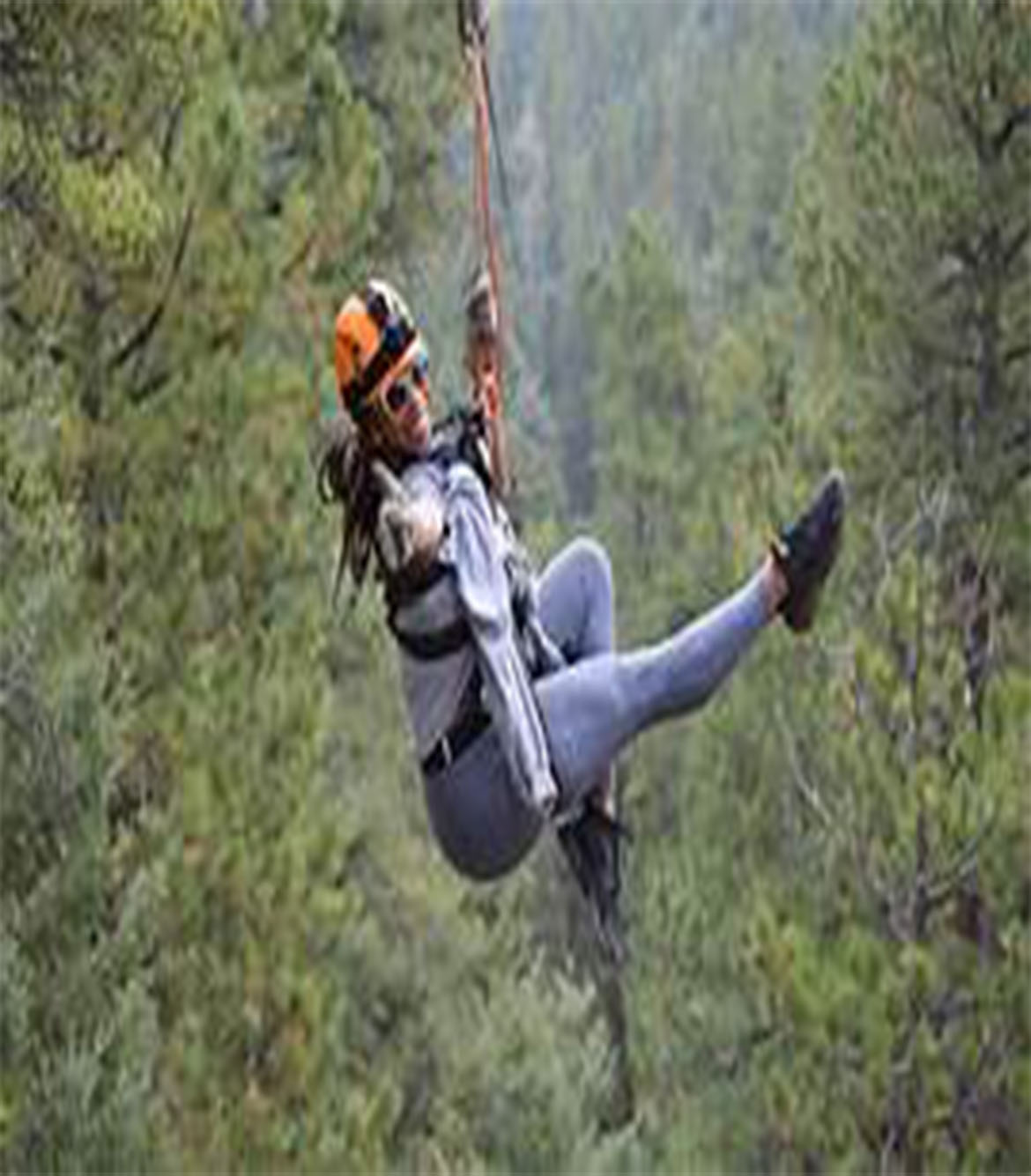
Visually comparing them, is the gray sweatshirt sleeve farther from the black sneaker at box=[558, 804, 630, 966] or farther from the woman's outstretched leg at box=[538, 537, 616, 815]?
the black sneaker at box=[558, 804, 630, 966]

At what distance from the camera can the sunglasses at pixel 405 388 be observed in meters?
4.92

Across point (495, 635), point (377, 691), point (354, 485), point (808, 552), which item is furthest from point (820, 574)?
point (377, 691)

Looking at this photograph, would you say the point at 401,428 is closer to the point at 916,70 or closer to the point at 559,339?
the point at 916,70

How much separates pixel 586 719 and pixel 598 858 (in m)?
0.45

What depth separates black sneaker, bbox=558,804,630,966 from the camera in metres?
5.32

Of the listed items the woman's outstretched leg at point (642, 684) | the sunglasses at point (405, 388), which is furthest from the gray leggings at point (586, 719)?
the sunglasses at point (405, 388)

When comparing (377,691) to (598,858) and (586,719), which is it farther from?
(586,719)

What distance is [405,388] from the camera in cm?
493

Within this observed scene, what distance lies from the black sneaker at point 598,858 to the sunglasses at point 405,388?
900mm

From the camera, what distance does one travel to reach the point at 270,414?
1186 centimetres

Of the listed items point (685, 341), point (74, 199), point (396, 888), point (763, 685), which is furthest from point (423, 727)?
point (685, 341)

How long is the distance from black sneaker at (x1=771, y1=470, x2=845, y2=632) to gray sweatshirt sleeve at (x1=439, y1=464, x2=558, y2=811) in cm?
51

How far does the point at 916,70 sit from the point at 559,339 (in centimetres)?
3839

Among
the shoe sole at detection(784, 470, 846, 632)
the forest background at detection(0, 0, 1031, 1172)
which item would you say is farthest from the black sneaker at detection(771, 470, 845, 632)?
the forest background at detection(0, 0, 1031, 1172)
